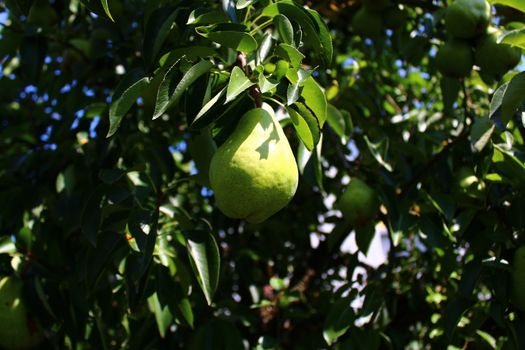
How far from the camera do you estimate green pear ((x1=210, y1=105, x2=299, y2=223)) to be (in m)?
1.11

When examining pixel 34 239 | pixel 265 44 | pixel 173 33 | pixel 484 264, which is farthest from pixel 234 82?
pixel 34 239

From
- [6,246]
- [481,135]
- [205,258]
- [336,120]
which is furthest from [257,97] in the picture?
[6,246]

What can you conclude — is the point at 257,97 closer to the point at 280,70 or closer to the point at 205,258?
the point at 280,70

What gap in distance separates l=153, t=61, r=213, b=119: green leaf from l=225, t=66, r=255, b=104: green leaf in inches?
3.2

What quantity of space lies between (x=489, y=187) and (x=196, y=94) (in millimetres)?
952

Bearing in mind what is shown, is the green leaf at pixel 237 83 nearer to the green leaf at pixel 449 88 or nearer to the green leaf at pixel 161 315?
the green leaf at pixel 161 315

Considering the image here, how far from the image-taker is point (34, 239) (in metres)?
1.92

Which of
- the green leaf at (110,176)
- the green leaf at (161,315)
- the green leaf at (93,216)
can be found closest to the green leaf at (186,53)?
the green leaf at (110,176)

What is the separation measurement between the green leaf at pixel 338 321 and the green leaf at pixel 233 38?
0.93 meters

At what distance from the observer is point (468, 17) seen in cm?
174

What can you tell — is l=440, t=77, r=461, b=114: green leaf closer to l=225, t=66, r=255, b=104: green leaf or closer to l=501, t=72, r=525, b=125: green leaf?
l=501, t=72, r=525, b=125: green leaf

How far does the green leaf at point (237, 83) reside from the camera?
111cm

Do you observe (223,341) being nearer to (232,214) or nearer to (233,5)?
(232,214)

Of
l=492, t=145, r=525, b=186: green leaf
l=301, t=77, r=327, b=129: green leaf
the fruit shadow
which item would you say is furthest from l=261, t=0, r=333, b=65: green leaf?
l=492, t=145, r=525, b=186: green leaf
